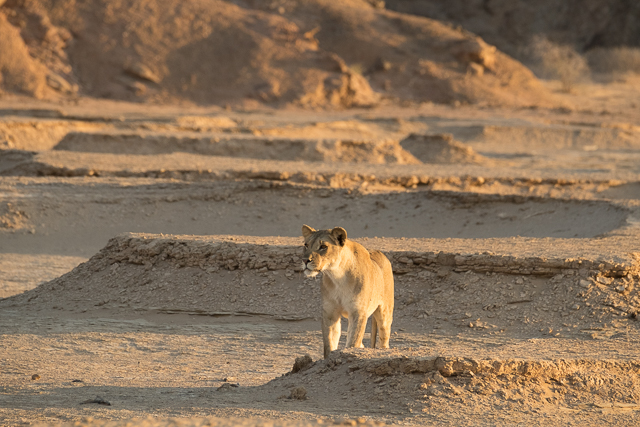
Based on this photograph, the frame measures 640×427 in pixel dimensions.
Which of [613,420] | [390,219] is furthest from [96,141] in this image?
[613,420]

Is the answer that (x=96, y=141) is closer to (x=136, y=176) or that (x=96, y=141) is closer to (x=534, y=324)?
(x=136, y=176)

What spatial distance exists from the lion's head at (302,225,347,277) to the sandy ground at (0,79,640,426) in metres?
0.86

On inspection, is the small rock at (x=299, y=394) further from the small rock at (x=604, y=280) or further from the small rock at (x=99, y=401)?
the small rock at (x=604, y=280)

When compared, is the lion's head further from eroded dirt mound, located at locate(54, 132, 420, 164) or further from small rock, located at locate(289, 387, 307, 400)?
eroded dirt mound, located at locate(54, 132, 420, 164)

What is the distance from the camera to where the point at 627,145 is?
99.0 ft

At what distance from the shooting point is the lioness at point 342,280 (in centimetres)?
572

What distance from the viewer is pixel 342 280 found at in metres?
6.04

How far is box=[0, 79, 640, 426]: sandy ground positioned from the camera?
595 cm

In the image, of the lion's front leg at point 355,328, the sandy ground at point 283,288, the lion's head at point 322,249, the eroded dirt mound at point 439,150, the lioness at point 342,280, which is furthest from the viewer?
the eroded dirt mound at point 439,150

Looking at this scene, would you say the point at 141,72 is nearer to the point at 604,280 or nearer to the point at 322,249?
the point at 604,280

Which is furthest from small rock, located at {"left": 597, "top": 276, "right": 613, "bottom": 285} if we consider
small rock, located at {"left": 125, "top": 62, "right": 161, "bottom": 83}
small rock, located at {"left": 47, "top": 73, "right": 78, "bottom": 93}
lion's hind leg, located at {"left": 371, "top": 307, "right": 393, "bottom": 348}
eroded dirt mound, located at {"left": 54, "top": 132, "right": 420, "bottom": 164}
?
small rock, located at {"left": 47, "top": 73, "right": 78, "bottom": 93}

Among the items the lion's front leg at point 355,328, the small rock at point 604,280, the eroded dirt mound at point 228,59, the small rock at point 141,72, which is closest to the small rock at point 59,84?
the eroded dirt mound at point 228,59

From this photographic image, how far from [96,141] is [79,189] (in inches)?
239

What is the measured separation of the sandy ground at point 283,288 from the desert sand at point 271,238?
0.03 meters
